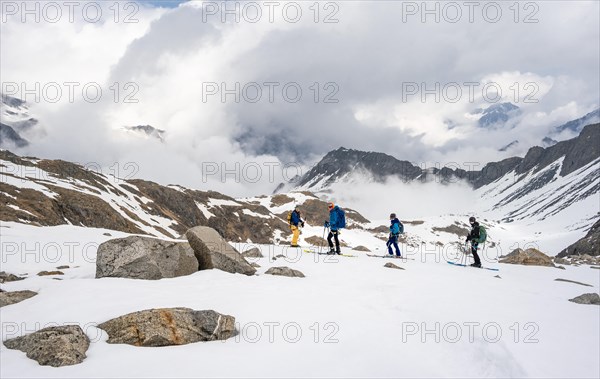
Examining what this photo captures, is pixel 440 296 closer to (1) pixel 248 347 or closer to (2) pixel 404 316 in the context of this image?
(2) pixel 404 316

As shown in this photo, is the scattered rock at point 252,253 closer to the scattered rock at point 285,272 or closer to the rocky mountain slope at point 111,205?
the scattered rock at point 285,272

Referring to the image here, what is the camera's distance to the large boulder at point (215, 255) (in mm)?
16219

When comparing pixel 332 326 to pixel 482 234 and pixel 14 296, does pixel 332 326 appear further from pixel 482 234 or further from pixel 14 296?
pixel 482 234

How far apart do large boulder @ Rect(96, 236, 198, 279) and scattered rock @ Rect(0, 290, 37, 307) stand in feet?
9.17

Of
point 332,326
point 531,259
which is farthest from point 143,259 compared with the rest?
point 531,259

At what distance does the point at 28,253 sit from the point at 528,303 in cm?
2667

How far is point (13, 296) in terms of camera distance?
1114cm

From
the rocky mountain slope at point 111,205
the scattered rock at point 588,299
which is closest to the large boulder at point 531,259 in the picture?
the scattered rock at point 588,299

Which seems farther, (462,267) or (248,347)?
(462,267)

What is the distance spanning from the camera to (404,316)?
11.2 metres

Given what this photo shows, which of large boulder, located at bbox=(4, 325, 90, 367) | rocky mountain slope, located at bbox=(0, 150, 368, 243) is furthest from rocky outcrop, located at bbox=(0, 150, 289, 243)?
large boulder, located at bbox=(4, 325, 90, 367)

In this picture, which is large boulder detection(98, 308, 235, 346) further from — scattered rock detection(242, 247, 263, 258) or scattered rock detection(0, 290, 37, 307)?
scattered rock detection(242, 247, 263, 258)

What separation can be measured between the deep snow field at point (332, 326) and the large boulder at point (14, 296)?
0.33 m

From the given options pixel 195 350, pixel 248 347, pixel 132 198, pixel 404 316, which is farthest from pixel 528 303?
pixel 132 198
